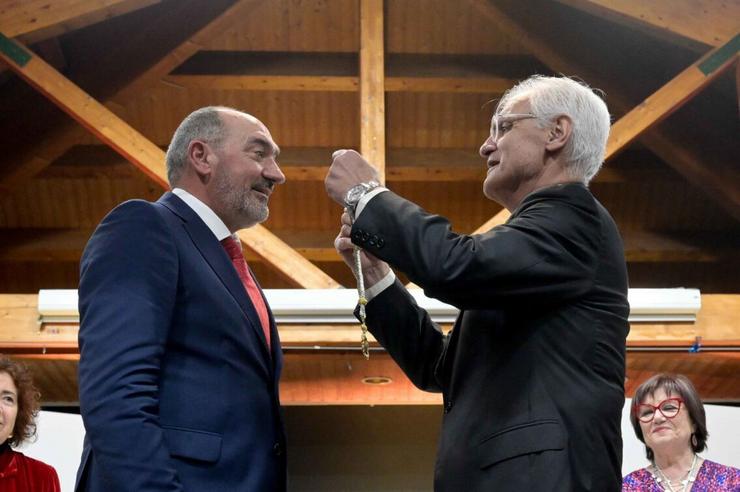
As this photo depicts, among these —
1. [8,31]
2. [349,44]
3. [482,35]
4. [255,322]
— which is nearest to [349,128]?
[349,44]

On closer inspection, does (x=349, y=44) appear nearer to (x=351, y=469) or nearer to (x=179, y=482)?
(x=351, y=469)

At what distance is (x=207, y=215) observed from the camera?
203cm

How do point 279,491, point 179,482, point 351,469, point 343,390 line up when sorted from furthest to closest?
point 351,469 → point 343,390 → point 279,491 → point 179,482

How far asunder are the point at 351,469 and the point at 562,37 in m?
3.66

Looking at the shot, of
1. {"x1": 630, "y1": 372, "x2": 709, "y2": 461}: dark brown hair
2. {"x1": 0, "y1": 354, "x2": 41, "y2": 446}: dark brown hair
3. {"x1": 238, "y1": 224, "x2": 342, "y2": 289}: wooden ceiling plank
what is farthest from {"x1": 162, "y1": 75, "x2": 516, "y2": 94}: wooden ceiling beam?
{"x1": 630, "y1": 372, "x2": 709, "y2": 461}: dark brown hair

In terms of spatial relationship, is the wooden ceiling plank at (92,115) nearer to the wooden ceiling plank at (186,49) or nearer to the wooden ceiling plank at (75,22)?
the wooden ceiling plank at (75,22)

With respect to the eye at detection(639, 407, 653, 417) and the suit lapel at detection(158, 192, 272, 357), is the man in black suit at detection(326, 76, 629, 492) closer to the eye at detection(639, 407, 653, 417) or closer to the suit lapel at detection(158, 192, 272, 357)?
the suit lapel at detection(158, 192, 272, 357)

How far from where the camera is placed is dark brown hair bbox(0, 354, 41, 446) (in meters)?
3.54

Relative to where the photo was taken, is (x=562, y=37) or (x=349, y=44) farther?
(x=349, y=44)

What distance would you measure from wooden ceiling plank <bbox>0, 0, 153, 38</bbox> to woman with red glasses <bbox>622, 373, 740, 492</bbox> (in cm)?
407

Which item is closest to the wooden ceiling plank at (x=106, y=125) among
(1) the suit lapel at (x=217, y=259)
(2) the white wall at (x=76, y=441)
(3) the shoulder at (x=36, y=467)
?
(2) the white wall at (x=76, y=441)

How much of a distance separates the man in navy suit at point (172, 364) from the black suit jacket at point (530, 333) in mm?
325

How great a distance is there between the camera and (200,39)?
6.70 metres

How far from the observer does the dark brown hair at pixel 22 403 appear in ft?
11.6
